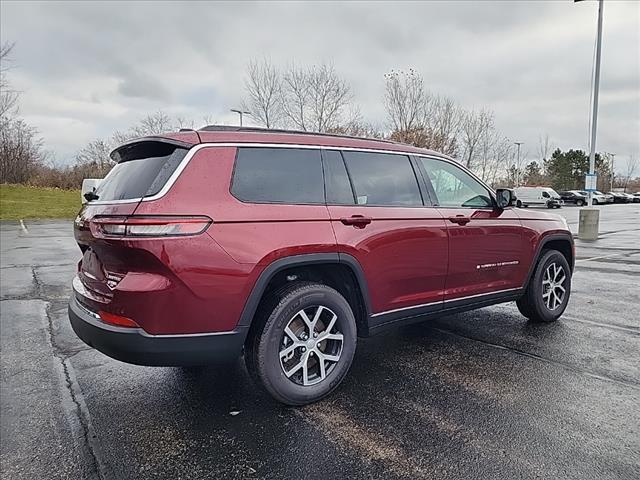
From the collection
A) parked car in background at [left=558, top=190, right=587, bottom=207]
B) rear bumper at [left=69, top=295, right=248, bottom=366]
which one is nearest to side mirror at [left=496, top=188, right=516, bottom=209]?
rear bumper at [left=69, top=295, right=248, bottom=366]

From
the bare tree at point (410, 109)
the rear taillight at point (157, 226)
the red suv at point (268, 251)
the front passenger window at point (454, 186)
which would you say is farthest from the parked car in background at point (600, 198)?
the rear taillight at point (157, 226)

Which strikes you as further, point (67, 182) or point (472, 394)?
point (67, 182)

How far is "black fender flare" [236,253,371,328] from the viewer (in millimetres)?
2854

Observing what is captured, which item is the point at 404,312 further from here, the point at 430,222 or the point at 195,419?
the point at 195,419

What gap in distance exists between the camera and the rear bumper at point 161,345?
8.70 feet

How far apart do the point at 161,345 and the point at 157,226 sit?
0.69 m

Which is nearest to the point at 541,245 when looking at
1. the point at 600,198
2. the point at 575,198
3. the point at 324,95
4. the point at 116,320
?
the point at 116,320

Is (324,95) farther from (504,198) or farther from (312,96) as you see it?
(504,198)

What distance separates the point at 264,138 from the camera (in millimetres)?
3150

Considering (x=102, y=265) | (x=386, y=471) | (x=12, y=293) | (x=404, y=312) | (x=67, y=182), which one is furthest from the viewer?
(x=67, y=182)

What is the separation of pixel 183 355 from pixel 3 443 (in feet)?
3.86

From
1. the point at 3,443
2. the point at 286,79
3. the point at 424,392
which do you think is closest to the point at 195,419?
the point at 3,443

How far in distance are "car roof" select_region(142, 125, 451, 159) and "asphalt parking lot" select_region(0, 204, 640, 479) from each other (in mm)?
1797

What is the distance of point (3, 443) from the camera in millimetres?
2711
